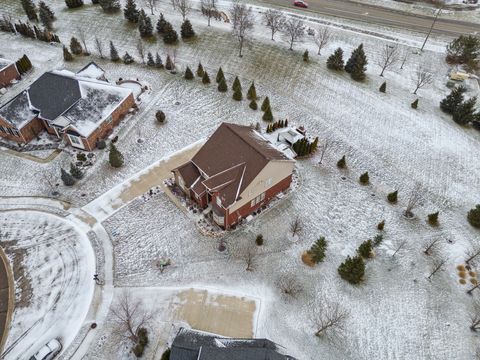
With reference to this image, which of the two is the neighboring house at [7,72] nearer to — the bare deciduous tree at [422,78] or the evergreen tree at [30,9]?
the evergreen tree at [30,9]

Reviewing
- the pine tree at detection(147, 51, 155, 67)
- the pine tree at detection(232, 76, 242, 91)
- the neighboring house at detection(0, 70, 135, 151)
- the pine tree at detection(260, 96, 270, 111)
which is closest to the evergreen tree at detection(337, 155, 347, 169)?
the pine tree at detection(260, 96, 270, 111)

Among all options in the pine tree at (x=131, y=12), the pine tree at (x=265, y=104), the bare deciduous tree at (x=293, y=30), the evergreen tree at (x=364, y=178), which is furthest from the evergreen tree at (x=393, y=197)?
the pine tree at (x=131, y=12)

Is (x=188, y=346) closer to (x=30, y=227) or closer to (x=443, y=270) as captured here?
(x=30, y=227)

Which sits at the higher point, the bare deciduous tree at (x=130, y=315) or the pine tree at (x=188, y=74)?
the pine tree at (x=188, y=74)

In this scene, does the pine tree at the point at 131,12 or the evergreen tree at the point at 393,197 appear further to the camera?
the pine tree at the point at 131,12

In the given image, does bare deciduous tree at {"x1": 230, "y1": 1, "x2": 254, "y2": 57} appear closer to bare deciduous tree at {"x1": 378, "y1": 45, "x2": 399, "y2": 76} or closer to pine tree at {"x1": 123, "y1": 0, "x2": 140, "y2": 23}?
pine tree at {"x1": 123, "y1": 0, "x2": 140, "y2": 23}

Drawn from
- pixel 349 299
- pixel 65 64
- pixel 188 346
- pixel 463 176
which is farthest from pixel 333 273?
pixel 65 64
